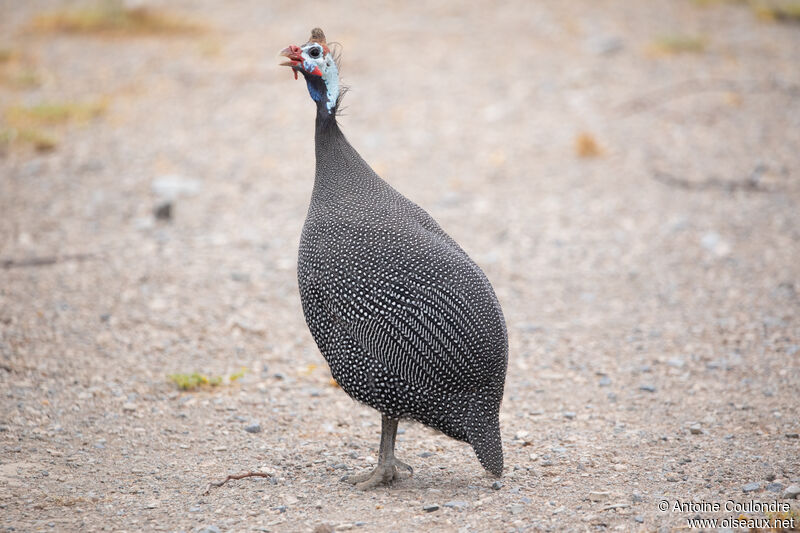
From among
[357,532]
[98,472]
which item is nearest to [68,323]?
[98,472]

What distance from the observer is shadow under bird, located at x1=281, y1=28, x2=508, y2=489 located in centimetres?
369

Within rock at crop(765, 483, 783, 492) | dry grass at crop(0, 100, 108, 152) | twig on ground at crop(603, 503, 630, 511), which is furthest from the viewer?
dry grass at crop(0, 100, 108, 152)

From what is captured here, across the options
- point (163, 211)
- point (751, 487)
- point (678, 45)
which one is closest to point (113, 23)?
point (163, 211)

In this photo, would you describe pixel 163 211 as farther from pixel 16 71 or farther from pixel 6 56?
pixel 6 56

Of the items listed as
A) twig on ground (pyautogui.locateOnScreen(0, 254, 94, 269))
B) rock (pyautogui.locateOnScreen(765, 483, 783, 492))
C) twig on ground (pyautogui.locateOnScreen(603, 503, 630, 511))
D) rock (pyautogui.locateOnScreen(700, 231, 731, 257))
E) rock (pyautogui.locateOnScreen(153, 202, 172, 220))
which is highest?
rock (pyautogui.locateOnScreen(700, 231, 731, 257))

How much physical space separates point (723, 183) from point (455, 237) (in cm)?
276

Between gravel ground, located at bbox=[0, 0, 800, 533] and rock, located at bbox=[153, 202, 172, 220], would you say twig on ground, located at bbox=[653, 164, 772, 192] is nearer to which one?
gravel ground, located at bbox=[0, 0, 800, 533]

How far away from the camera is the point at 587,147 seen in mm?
8688

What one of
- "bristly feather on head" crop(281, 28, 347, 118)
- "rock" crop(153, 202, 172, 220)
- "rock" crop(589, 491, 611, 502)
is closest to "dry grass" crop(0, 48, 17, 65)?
"rock" crop(153, 202, 172, 220)

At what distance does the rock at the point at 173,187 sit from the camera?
7977 millimetres

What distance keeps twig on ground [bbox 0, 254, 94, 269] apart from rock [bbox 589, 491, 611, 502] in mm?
4528

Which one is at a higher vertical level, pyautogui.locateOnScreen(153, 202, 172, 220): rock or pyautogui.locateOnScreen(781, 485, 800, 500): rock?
pyautogui.locateOnScreen(153, 202, 172, 220): rock

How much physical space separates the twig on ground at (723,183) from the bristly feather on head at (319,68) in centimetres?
495

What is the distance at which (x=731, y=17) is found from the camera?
13.2m
